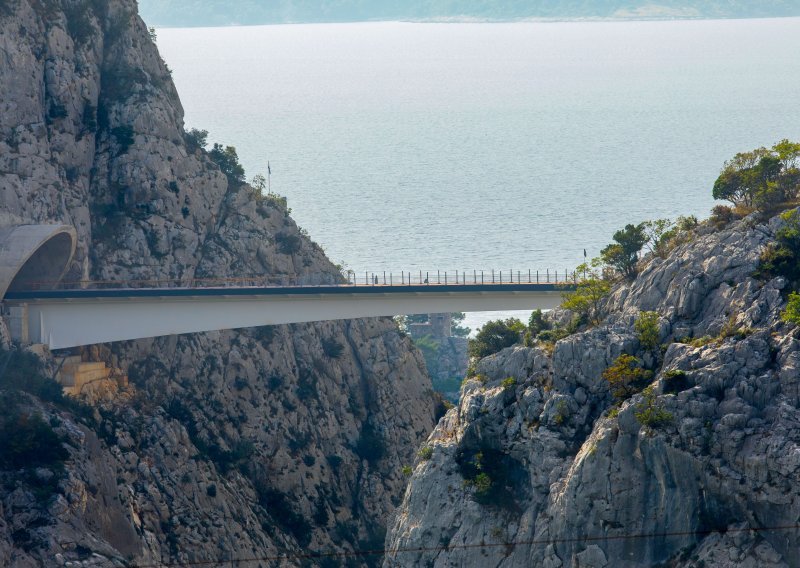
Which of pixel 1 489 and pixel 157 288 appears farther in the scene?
pixel 157 288

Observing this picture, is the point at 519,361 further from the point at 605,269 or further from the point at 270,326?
the point at 270,326

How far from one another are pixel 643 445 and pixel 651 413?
1952mm

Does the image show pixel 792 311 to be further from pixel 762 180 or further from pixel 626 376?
pixel 762 180

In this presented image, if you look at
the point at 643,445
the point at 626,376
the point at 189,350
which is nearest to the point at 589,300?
the point at 626,376

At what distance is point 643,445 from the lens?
99.6m

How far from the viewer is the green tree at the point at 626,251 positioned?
389 feet

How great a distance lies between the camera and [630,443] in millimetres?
100500

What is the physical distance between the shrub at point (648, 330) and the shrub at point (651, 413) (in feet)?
18.7

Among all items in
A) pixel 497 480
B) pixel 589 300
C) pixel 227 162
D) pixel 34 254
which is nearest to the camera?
pixel 497 480

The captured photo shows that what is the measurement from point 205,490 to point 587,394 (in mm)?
34363

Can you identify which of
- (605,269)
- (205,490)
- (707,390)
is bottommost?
(205,490)

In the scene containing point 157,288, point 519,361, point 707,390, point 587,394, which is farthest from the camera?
point 157,288

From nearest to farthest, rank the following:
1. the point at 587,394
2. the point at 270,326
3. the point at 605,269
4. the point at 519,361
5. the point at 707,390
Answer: the point at 707,390
the point at 587,394
the point at 519,361
the point at 605,269
the point at 270,326

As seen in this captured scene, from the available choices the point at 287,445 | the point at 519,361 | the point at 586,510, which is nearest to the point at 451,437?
the point at 519,361
